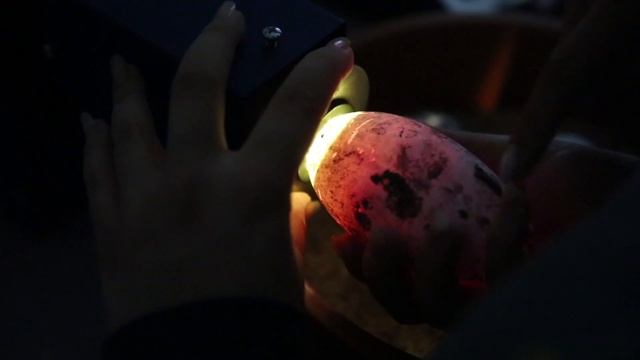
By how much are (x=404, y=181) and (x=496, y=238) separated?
0.26 ft

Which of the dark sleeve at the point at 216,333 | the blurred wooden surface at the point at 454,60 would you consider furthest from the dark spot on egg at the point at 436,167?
the blurred wooden surface at the point at 454,60

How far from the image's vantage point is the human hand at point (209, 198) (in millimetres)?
474

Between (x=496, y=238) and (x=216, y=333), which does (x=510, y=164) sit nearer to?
(x=496, y=238)

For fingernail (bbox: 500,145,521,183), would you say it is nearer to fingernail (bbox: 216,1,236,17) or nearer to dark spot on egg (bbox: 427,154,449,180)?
dark spot on egg (bbox: 427,154,449,180)

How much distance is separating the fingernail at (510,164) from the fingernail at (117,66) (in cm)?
28

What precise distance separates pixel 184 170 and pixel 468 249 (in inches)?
7.8

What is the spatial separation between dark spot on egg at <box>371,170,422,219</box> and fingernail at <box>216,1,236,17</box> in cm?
15

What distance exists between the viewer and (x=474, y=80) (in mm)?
881

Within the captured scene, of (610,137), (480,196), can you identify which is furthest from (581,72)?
(610,137)

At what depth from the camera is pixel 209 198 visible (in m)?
0.48

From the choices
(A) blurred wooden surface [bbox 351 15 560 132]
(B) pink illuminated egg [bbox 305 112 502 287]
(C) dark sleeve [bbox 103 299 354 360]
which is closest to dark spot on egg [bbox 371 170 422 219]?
(B) pink illuminated egg [bbox 305 112 502 287]

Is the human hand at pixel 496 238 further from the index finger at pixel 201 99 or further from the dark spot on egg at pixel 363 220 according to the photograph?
the index finger at pixel 201 99

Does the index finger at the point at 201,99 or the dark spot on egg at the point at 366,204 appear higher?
the index finger at the point at 201,99

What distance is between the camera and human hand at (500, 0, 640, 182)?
1.62 ft
